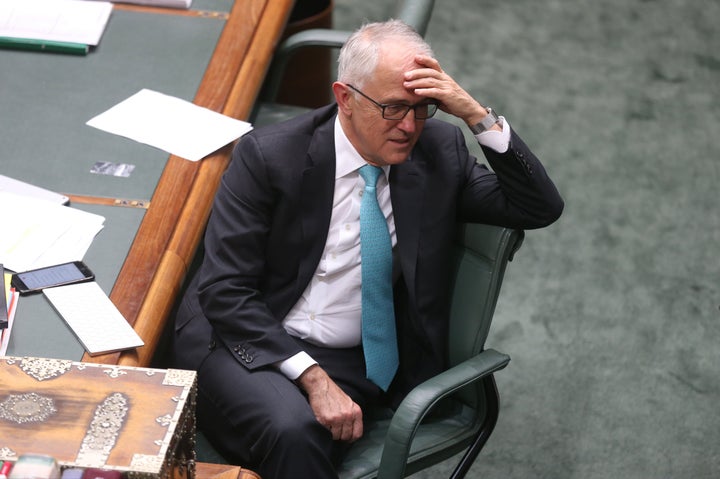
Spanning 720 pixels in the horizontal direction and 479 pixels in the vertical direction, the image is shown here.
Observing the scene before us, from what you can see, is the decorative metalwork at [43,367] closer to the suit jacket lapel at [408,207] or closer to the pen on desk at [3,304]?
the pen on desk at [3,304]

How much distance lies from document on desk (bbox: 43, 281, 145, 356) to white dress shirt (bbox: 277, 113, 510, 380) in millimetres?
419

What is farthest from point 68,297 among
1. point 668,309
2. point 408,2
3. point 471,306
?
point 668,309

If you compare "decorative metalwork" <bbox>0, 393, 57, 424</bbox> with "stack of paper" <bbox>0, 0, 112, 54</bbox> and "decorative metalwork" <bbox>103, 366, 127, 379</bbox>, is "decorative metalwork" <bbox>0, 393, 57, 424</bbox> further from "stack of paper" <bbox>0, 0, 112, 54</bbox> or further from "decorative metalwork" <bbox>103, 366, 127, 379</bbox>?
"stack of paper" <bbox>0, 0, 112, 54</bbox>

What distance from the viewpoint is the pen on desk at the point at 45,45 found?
358cm

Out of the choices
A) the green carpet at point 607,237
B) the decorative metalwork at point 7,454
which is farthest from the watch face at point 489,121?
the decorative metalwork at point 7,454

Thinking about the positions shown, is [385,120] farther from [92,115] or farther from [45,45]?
[45,45]

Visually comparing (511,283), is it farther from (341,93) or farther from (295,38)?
(341,93)

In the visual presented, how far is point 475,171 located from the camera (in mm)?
2799

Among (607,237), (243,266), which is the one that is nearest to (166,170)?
(243,266)

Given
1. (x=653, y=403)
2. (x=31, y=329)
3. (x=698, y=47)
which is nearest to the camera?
(x=31, y=329)

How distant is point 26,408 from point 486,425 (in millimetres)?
1126

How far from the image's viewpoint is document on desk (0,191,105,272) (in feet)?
9.07

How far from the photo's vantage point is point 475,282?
272 centimetres

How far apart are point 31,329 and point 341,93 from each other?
852 millimetres
